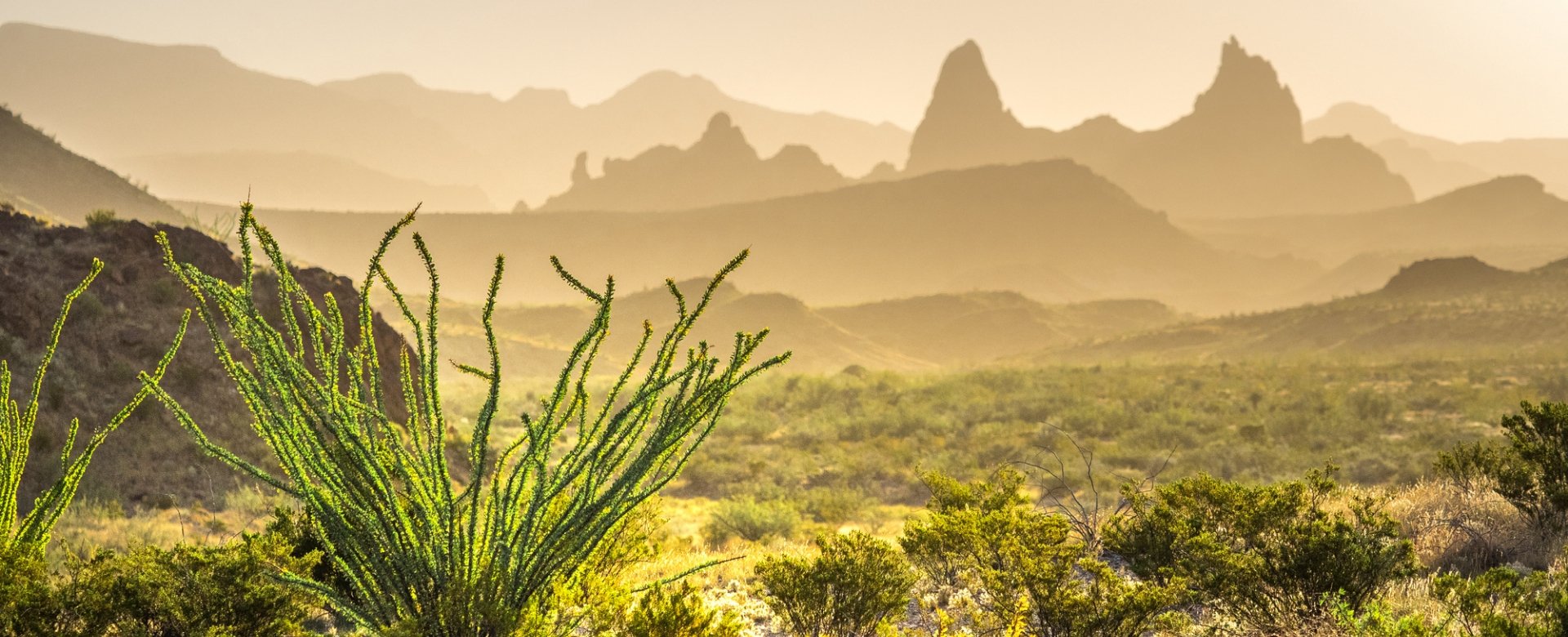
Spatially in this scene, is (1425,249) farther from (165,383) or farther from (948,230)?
(165,383)

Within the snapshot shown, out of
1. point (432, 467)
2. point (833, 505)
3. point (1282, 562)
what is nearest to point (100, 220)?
point (833, 505)

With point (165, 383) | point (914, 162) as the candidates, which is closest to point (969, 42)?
point (914, 162)

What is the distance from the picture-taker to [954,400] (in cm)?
2909

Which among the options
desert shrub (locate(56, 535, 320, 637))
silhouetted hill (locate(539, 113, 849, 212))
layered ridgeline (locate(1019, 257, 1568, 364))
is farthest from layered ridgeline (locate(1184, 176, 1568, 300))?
desert shrub (locate(56, 535, 320, 637))

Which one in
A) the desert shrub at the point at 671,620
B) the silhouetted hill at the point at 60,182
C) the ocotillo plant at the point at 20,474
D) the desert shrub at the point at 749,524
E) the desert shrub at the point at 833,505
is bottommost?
the desert shrub at the point at 833,505

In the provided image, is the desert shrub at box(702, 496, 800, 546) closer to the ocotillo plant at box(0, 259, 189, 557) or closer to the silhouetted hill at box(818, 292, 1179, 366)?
the ocotillo plant at box(0, 259, 189, 557)

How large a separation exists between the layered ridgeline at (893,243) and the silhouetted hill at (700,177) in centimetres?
4034

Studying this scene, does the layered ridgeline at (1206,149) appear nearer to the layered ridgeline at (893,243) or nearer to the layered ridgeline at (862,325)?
the layered ridgeline at (893,243)

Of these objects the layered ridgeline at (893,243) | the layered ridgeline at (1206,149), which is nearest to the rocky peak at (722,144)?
the layered ridgeline at (1206,149)

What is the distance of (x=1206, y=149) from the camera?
164m

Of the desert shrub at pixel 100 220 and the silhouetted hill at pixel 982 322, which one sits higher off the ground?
the desert shrub at pixel 100 220

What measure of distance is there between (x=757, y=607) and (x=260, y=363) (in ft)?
13.3

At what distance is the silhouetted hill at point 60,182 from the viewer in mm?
34469

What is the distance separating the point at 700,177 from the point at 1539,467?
161 m
